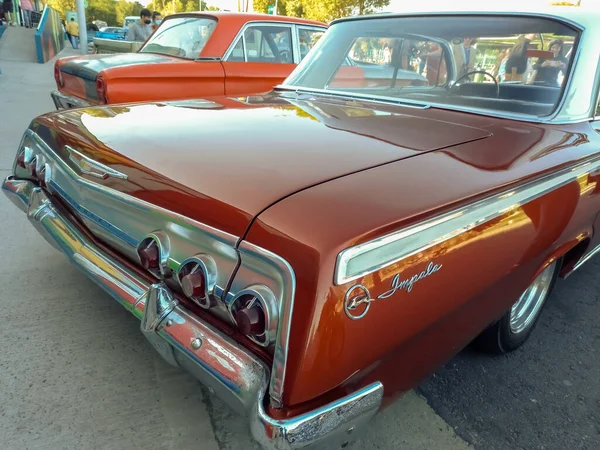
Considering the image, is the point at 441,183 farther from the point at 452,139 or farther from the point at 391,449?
the point at 391,449

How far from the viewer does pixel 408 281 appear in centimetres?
125

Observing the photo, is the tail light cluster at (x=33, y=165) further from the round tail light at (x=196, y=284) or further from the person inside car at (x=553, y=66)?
the person inside car at (x=553, y=66)

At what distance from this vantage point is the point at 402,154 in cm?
161

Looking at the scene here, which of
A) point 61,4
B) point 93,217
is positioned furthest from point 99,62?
point 61,4

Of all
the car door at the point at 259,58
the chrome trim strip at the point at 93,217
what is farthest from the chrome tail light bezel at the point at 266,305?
the car door at the point at 259,58

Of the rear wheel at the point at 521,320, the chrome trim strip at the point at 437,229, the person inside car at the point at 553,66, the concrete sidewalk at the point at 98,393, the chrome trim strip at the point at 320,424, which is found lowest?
the concrete sidewalk at the point at 98,393

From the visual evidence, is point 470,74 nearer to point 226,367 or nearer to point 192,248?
point 192,248

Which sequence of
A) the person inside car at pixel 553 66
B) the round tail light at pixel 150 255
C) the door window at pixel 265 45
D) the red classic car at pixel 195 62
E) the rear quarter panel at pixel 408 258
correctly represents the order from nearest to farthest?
the rear quarter panel at pixel 408 258, the round tail light at pixel 150 255, the person inside car at pixel 553 66, the red classic car at pixel 195 62, the door window at pixel 265 45

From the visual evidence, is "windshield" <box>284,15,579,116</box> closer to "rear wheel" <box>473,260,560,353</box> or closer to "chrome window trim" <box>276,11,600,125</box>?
"chrome window trim" <box>276,11,600,125</box>

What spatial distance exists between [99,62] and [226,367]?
461 cm

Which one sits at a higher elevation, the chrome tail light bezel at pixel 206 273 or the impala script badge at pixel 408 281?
the impala script badge at pixel 408 281

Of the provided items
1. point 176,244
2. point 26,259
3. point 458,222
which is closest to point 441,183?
point 458,222

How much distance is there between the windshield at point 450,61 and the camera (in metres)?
2.29

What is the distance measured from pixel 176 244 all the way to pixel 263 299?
0.41 m
